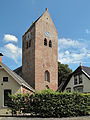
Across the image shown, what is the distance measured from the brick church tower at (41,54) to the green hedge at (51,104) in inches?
668

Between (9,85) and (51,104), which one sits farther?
(9,85)

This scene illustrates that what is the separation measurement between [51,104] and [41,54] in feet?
68.6

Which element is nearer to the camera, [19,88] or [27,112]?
[27,112]

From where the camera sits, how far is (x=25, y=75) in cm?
3766

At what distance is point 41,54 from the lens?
36938mm

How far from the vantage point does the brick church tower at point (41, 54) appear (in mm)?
35644

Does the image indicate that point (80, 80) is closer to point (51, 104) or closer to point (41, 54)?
point (41, 54)

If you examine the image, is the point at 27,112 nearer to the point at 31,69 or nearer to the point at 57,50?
the point at 31,69

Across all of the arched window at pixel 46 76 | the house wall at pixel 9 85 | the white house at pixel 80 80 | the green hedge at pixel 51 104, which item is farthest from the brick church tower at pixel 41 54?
the green hedge at pixel 51 104

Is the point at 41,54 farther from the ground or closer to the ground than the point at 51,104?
farther from the ground

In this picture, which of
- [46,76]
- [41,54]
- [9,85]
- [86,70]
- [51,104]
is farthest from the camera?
[46,76]

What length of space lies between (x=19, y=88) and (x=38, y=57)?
15.3m

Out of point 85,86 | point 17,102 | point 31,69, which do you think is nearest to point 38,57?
point 31,69

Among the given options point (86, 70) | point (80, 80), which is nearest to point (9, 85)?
point (80, 80)
